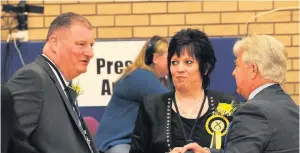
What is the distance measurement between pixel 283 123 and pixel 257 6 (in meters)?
3.83

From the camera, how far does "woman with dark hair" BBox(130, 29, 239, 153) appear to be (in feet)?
17.4

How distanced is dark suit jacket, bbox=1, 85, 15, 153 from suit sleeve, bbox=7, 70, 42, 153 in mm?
129

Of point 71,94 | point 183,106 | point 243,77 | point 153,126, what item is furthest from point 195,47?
point 71,94

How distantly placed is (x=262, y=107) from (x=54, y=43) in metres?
1.20

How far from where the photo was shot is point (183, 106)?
17.9ft

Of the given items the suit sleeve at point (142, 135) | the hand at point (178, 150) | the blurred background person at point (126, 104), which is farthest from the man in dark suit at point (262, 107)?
the blurred background person at point (126, 104)

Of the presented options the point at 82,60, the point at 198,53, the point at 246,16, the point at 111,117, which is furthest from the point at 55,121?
the point at 246,16

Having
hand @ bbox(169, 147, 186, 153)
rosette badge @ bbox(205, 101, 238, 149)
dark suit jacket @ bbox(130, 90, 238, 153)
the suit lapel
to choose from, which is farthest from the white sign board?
the suit lapel

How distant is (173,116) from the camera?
5375 millimetres

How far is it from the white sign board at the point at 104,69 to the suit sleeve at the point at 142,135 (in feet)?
6.24

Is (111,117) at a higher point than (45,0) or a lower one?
lower

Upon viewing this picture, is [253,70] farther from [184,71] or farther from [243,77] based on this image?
[184,71]

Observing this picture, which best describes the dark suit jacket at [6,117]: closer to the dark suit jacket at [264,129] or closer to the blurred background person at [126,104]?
the dark suit jacket at [264,129]

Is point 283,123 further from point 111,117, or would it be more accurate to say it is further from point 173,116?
point 111,117
